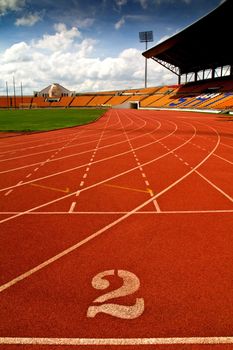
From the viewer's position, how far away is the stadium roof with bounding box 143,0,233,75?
4403cm

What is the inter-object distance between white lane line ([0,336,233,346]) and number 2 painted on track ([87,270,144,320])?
15.9 inches

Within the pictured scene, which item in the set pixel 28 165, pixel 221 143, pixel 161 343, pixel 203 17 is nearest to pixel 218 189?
pixel 161 343

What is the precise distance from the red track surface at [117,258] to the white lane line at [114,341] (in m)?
0.01

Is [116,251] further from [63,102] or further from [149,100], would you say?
[63,102]

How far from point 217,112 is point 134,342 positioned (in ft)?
156

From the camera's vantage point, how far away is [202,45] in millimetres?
58000

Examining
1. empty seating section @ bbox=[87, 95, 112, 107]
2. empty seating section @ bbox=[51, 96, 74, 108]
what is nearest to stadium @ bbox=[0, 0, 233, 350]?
empty seating section @ bbox=[87, 95, 112, 107]

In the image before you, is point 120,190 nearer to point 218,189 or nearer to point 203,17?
point 218,189

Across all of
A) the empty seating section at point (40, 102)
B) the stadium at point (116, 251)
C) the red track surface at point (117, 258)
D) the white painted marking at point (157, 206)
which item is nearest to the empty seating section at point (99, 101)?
the empty seating section at point (40, 102)

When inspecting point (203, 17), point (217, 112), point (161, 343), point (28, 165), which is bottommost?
point (161, 343)

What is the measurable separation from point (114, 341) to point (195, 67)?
7987 cm

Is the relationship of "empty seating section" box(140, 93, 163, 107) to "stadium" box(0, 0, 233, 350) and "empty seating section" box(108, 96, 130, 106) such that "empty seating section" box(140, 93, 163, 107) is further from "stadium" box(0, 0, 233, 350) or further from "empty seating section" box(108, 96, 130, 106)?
"stadium" box(0, 0, 233, 350)

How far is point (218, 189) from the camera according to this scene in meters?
9.37

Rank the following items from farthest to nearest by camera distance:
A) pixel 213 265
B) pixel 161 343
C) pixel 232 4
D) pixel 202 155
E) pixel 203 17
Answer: pixel 203 17, pixel 232 4, pixel 202 155, pixel 213 265, pixel 161 343
